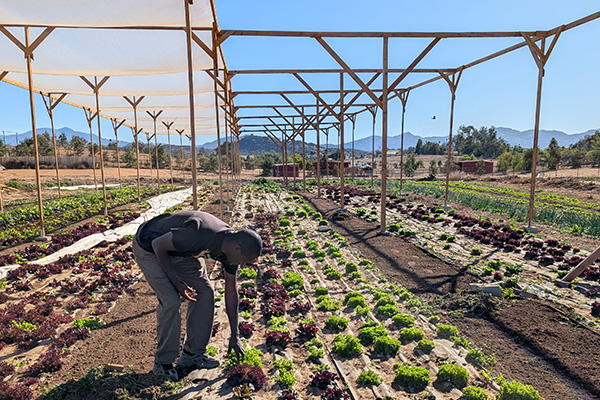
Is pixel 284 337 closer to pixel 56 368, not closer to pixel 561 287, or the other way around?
pixel 56 368

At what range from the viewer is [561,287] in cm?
698

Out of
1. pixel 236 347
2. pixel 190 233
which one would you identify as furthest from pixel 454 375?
pixel 190 233

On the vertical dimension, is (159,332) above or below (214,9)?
below

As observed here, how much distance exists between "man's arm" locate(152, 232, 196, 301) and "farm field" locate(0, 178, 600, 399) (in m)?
1.05

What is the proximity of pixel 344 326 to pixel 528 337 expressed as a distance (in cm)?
252

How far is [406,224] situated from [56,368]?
11.3 m

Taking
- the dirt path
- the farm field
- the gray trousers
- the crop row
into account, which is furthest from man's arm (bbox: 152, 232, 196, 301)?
the dirt path

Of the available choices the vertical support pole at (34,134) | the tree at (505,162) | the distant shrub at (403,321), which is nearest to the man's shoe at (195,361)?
the distant shrub at (403,321)

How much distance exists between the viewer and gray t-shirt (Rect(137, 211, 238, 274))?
3658mm

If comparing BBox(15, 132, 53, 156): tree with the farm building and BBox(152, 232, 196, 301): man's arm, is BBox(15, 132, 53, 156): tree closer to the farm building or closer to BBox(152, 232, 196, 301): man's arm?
BBox(152, 232, 196, 301): man's arm

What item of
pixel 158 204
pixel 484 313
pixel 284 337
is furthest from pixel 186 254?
pixel 158 204

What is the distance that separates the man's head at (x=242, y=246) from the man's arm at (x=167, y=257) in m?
0.53

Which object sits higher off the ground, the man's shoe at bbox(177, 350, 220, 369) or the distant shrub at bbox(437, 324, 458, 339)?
the man's shoe at bbox(177, 350, 220, 369)

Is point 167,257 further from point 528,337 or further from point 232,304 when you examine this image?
point 528,337
